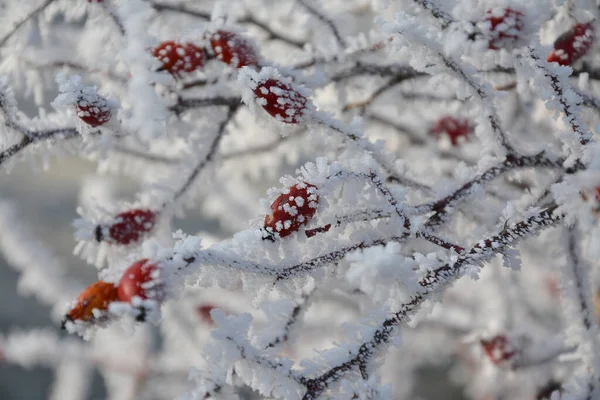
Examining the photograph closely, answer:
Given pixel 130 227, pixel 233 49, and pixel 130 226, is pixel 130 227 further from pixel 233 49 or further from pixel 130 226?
pixel 233 49

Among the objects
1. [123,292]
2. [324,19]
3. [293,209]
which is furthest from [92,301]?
[324,19]

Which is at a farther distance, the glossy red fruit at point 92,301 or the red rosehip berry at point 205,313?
the red rosehip berry at point 205,313

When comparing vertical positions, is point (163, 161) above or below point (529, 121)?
below

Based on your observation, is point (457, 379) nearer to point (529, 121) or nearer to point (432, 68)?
point (529, 121)

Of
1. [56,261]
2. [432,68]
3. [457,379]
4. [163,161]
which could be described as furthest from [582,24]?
[457,379]

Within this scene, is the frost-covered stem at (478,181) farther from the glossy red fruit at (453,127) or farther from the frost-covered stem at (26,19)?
the frost-covered stem at (26,19)

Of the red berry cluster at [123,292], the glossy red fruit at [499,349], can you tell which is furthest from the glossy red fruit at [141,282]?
the glossy red fruit at [499,349]
